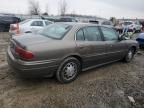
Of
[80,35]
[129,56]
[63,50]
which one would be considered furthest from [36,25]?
[63,50]

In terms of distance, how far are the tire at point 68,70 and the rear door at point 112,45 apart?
4.33 feet

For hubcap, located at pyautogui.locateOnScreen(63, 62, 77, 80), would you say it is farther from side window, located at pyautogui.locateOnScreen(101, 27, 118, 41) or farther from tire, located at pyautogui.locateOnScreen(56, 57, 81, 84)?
A: side window, located at pyautogui.locateOnScreen(101, 27, 118, 41)

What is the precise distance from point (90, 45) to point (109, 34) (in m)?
1.21

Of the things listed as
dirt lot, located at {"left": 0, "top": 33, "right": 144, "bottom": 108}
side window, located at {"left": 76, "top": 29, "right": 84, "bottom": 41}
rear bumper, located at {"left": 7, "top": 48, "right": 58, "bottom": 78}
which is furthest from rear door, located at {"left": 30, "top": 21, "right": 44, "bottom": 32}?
rear bumper, located at {"left": 7, "top": 48, "right": 58, "bottom": 78}

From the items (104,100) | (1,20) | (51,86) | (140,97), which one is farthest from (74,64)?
(1,20)

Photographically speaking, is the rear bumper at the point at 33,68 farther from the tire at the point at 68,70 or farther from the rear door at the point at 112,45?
the rear door at the point at 112,45

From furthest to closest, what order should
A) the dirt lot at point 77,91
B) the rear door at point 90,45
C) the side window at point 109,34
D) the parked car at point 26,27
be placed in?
the parked car at point 26,27 < the side window at point 109,34 < the rear door at point 90,45 < the dirt lot at point 77,91

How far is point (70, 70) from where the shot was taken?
4316 millimetres

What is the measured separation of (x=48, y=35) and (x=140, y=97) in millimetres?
2788

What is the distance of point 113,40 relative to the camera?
547cm

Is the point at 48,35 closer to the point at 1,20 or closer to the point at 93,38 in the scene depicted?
the point at 93,38

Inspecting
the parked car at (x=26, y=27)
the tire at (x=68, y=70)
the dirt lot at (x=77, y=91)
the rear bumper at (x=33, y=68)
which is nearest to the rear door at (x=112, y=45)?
the dirt lot at (x=77, y=91)

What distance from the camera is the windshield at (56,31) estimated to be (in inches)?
167

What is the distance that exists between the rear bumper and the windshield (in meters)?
0.80
